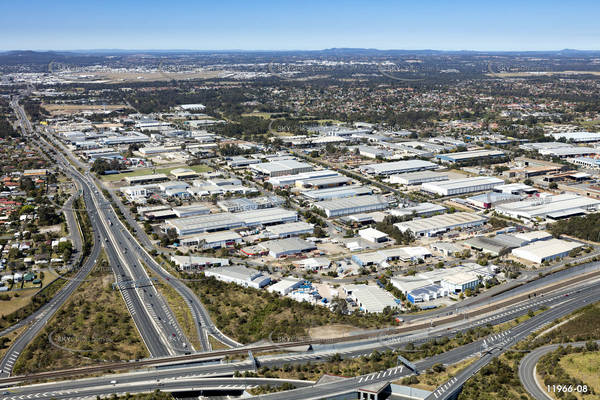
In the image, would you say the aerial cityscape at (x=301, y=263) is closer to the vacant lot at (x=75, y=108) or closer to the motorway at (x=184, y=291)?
the motorway at (x=184, y=291)

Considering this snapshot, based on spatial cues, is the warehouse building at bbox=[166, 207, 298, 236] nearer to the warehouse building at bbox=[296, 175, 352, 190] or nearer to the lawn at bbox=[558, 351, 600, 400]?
the warehouse building at bbox=[296, 175, 352, 190]

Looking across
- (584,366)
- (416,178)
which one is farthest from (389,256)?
(416,178)

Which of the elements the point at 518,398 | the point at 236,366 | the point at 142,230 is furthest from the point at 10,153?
the point at 518,398

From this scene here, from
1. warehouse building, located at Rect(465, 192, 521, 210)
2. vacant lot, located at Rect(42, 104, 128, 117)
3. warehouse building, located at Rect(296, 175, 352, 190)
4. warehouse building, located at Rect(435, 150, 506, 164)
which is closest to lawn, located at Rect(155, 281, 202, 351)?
warehouse building, located at Rect(296, 175, 352, 190)

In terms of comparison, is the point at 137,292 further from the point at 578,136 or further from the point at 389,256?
the point at 578,136

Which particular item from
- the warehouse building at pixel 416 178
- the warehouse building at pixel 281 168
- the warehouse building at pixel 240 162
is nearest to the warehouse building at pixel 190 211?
the warehouse building at pixel 281 168
